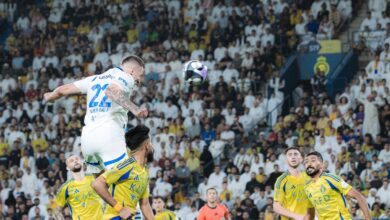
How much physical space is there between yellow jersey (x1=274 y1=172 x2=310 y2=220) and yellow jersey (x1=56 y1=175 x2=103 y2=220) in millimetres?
2757

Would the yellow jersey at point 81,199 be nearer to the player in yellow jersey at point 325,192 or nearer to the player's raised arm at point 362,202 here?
the player in yellow jersey at point 325,192

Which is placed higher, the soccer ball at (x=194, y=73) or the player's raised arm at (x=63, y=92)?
the soccer ball at (x=194, y=73)

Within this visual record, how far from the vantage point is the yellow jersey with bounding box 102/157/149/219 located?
1228 cm

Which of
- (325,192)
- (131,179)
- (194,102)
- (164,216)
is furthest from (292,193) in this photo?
(194,102)

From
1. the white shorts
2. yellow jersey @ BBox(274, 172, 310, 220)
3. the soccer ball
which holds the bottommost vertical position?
yellow jersey @ BBox(274, 172, 310, 220)

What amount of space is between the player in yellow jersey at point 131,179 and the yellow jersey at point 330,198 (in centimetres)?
329

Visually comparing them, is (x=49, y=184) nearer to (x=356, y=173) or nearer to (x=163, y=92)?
(x=163, y=92)

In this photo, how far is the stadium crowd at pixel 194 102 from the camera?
83.3ft

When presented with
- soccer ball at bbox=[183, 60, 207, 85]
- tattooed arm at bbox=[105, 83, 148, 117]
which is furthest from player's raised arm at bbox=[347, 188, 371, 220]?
tattooed arm at bbox=[105, 83, 148, 117]

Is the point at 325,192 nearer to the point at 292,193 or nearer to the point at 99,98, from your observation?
the point at 292,193

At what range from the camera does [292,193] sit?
619 inches

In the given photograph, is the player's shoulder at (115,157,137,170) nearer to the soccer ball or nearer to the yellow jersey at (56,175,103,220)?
the soccer ball

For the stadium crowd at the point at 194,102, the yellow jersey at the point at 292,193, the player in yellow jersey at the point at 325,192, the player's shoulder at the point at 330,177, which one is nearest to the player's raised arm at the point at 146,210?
the player in yellow jersey at the point at 325,192

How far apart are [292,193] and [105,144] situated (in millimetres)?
4044
